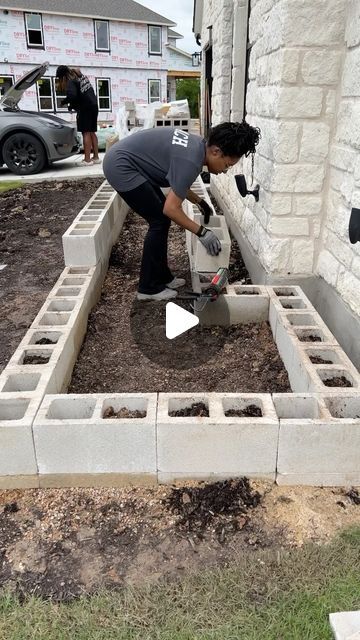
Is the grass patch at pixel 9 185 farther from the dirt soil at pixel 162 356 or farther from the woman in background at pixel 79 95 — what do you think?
the dirt soil at pixel 162 356

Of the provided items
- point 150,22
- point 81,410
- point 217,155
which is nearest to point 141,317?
point 217,155

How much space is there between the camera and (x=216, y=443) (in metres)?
2.20

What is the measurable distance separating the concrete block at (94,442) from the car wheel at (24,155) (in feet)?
28.8

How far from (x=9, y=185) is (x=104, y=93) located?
72.7 feet

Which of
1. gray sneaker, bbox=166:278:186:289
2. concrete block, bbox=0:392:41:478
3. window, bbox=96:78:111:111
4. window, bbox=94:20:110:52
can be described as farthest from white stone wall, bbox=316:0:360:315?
window, bbox=94:20:110:52

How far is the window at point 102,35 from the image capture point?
27.4 m

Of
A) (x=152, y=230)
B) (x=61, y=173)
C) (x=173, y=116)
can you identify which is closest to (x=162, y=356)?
(x=152, y=230)

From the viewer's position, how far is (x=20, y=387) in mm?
2547

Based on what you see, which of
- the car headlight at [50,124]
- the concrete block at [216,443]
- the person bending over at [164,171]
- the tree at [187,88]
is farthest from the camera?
the tree at [187,88]

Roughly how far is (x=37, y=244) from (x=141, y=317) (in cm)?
268

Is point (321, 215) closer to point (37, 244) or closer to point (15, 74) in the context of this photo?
point (37, 244)

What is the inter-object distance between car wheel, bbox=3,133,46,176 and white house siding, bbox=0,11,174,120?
60.8 feet

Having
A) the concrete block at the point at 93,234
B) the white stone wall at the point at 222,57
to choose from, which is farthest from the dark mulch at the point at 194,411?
the white stone wall at the point at 222,57

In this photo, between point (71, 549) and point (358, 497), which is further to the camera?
point (358, 497)
